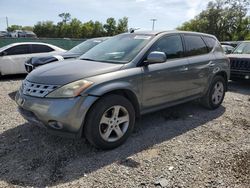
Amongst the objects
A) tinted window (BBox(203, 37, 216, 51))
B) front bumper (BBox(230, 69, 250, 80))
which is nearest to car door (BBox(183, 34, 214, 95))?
tinted window (BBox(203, 37, 216, 51))

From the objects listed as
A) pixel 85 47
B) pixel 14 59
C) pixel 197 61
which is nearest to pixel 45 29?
pixel 14 59

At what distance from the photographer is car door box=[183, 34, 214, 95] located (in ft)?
16.4

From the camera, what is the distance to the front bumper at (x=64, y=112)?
3.31 meters

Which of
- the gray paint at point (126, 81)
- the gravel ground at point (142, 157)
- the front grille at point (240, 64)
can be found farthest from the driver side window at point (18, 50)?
the front grille at point (240, 64)

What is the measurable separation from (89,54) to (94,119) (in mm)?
1655

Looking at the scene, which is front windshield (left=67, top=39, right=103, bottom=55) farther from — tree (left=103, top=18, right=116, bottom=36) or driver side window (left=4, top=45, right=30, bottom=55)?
tree (left=103, top=18, right=116, bottom=36)

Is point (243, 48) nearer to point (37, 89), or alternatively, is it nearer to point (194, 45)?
point (194, 45)

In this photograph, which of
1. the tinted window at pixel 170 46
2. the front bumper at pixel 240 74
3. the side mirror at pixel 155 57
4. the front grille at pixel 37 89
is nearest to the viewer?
the front grille at pixel 37 89

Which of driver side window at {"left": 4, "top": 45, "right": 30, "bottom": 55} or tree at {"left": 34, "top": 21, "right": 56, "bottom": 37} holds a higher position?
tree at {"left": 34, "top": 21, "right": 56, "bottom": 37}

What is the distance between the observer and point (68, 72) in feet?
11.9

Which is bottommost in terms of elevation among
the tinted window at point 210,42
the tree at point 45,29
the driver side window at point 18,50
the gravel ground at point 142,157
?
the gravel ground at point 142,157

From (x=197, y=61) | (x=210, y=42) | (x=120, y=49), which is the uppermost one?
(x=210, y=42)

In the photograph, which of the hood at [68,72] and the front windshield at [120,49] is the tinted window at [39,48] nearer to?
the front windshield at [120,49]

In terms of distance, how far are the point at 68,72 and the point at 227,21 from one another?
51175mm
